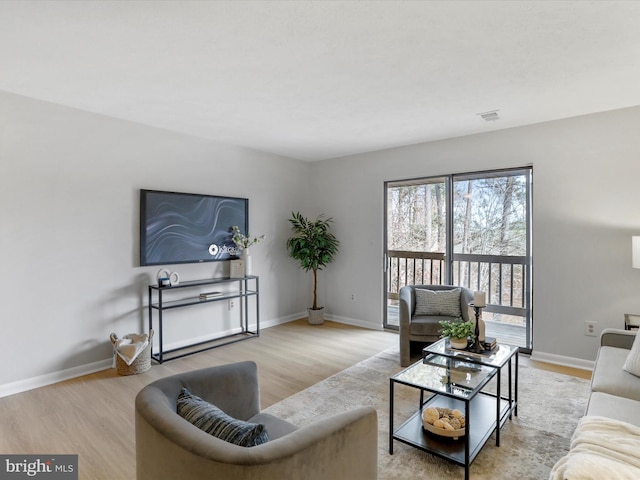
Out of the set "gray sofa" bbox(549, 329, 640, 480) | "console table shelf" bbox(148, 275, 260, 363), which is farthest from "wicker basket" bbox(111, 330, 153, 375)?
"gray sofa" bbox(549, 329, 640, 480)

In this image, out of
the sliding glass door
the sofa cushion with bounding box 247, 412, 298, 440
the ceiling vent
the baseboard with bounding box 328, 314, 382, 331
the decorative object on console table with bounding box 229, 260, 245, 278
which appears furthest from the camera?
the baseboard with bounding box 328, 314, 382, 331

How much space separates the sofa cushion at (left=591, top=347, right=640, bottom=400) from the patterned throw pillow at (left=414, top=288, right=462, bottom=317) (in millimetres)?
1426

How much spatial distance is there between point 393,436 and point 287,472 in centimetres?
135

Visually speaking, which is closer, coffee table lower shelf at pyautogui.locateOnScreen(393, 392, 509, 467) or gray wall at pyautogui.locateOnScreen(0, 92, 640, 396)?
coffee table lower shelf at pyautogui.locateOnScreen(393, 392, 509, 467)

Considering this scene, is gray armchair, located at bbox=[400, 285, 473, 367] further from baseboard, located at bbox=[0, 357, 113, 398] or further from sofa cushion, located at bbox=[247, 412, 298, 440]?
baseboard, located at bbox=[0, 357, 113, 398]

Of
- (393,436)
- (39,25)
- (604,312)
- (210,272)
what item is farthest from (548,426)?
(39,25)

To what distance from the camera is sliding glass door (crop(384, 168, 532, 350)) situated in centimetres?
406

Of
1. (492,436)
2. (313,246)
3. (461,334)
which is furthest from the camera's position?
(313,246)

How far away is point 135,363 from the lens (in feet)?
11.3

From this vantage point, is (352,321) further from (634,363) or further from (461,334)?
(634,363)

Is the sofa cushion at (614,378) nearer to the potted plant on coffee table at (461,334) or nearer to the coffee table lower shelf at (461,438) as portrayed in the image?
the coffee table lower shelf at (461,438)

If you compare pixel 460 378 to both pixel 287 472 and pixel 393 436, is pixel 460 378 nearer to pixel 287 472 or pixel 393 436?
pixel 393 436

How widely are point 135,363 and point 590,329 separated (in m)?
4.62

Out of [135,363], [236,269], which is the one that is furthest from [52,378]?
[236,269]
